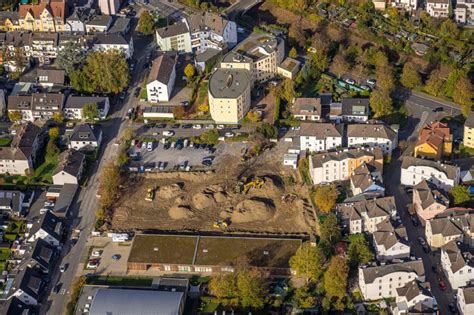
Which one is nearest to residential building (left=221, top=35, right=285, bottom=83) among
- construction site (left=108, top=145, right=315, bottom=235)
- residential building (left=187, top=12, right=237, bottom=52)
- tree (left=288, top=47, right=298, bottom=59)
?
tree (left=288, top=47, right=298, bottom=59)

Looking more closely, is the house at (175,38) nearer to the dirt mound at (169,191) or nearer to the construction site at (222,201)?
the construction site at (222,201)

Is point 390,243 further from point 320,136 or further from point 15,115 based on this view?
point 15,115

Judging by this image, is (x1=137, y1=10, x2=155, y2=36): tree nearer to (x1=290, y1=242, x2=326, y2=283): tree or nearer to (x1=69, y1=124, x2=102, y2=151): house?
(x1=69, y1=124, x2=102, y2=151): house

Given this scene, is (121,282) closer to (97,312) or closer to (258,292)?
(97,312)

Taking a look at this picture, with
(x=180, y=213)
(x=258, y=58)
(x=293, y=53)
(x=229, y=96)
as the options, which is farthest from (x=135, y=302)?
(x=293, y=53)

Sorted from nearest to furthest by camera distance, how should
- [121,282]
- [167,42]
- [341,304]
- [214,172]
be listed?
1. [341,304]
2. [121,282]
3. [214,172]
4. [167,42]

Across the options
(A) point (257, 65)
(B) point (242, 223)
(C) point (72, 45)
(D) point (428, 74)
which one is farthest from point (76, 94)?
(D) point (428, 74)

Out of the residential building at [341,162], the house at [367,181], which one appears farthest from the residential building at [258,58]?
the house at [367,181]
